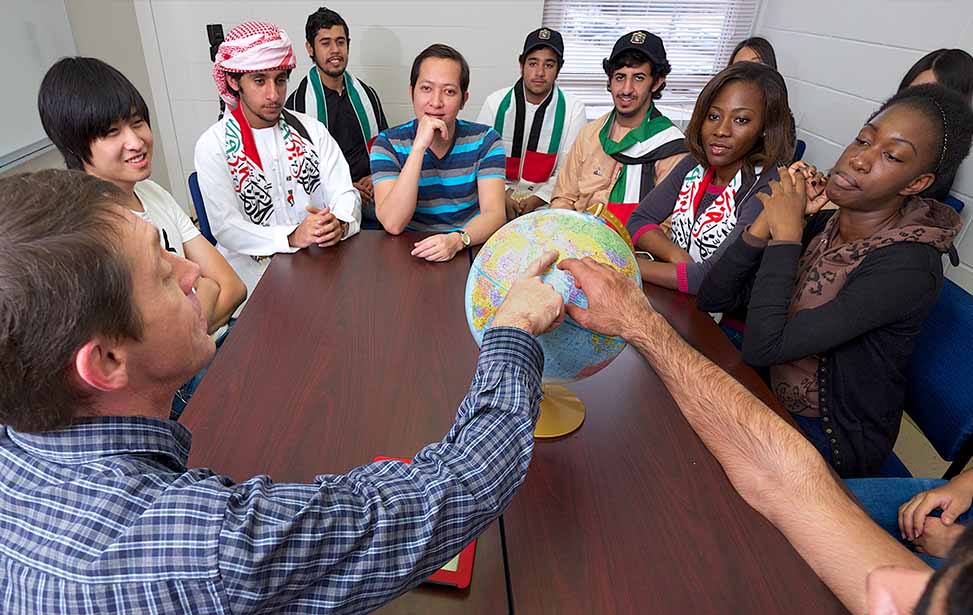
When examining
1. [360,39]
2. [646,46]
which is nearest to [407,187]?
[646,46]

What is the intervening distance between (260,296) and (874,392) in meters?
1.95

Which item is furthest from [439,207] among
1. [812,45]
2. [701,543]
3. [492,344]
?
[812,45]

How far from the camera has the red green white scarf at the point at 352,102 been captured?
406 cm

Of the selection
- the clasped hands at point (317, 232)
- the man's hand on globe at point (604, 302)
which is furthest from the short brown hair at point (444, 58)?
the man's hand on globe at point (604, 302)

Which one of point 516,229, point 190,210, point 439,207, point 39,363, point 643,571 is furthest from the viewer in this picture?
point 190,210

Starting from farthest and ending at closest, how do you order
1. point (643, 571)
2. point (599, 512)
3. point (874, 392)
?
point (874, 392) → point (599, 512) → point (643, 571)

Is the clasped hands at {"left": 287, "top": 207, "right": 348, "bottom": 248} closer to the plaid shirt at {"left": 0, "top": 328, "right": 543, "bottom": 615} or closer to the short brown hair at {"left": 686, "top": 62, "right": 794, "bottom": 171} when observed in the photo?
the plaid shirt at {"left": 0, "top": 328, "right": 543, "bottom": 615}

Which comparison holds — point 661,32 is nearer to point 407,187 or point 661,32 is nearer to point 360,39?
point 360,39

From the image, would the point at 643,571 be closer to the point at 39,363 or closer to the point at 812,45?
the point at 39,363

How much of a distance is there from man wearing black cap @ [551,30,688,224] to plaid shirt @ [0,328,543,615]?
2.55 metres

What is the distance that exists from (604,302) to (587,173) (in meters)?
2.36

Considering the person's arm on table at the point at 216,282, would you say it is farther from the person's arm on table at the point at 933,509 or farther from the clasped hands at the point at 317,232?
the person's arm on table at the point at 933,509

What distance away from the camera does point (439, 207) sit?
9.04 feet

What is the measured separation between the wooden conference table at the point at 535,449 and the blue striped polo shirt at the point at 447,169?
0.79 meters
